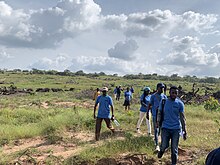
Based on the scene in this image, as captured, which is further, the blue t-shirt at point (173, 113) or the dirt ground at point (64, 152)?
the dirt ground at point (64, 152)

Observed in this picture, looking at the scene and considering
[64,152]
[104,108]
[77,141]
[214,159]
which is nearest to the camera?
[214,159]

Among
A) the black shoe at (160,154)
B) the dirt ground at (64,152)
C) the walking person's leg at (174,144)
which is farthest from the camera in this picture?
the dirt ground at (64,152)

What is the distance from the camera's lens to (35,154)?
28.8 ft

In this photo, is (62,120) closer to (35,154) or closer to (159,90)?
(35,154)

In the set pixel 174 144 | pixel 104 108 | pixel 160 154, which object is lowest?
pixel 160 154

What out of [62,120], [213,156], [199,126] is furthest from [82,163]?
[199,126]

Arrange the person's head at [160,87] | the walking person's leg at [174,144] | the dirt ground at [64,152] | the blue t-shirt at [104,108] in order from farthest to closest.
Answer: the blue t-shirt at [104,108] → the person's head at [160,87] → the dirt ground at [64,152] → the walking person's leg at [174,144]

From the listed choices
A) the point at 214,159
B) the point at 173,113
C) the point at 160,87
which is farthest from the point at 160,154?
the point at 214,159

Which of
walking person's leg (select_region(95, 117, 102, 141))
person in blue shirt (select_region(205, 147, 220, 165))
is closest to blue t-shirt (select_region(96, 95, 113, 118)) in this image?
walking person's leg (select_region(95, 117, 102, 141))

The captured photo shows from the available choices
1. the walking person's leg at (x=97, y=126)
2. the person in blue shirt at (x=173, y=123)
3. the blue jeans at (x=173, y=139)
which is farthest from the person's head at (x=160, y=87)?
the walking person's leg at (x=97, y=126)

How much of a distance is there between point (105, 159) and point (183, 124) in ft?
6.54

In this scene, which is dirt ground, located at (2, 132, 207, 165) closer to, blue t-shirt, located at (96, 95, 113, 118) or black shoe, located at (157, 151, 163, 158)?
black shoe, located at (157, 151, 163, 158)

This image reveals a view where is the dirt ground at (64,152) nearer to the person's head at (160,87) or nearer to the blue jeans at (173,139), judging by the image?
the blue jeans at (173,139)

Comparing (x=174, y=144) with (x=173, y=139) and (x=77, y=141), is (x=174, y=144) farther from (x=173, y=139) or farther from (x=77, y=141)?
(x=77, y=141)
